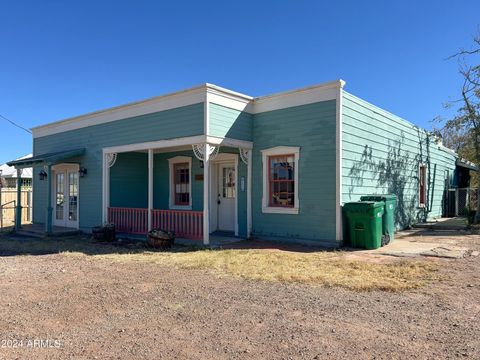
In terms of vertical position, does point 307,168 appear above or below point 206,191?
above

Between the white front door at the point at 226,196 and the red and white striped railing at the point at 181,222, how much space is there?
1.80m

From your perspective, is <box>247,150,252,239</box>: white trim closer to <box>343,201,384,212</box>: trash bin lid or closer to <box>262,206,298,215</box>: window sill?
<box>262,206,298,215</box>: window sill

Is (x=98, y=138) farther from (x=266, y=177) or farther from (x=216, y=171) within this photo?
(x=266, y=177)

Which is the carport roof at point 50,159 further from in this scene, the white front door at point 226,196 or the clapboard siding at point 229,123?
the clapboard siding at point 229,123

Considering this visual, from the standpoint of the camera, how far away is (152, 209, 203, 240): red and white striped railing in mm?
10391

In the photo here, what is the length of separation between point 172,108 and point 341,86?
4539 mm

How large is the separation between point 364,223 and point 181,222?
485 centimetres

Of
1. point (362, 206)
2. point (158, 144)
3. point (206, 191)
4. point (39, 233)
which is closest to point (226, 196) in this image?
point (206, 191)

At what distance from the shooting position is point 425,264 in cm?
723

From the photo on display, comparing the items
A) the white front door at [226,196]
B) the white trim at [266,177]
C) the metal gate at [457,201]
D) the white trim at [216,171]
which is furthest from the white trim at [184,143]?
the metal gate at [457,201]

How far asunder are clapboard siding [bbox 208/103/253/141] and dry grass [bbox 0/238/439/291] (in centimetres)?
318

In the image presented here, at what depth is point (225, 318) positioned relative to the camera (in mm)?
4527

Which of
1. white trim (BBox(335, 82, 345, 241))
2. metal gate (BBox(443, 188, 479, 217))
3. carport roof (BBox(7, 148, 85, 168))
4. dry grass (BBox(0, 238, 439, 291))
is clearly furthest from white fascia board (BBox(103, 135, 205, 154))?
metal gate (BBox(443, 188, 479, 217))

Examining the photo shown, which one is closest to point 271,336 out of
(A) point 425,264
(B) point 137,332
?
(B) point 137,332
